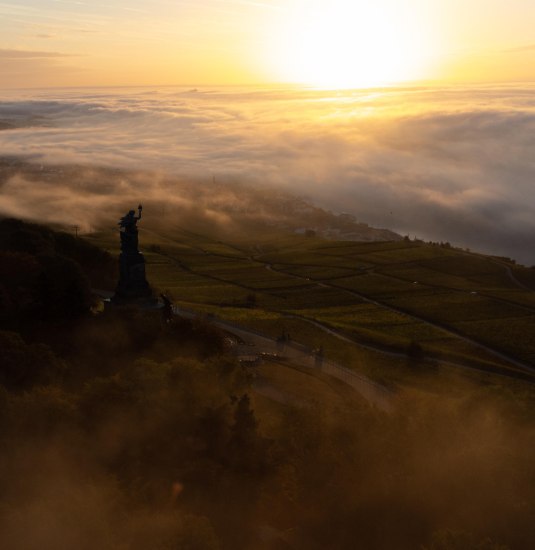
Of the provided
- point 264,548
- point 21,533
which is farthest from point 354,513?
point 21,533

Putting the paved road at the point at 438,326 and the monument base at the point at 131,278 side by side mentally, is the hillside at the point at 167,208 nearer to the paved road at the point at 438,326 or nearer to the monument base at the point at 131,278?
the paved road at the point at 438,326

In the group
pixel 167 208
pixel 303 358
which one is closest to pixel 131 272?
pixel 303 358

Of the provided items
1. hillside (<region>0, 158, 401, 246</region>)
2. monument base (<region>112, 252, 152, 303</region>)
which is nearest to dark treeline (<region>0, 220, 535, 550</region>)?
monument base (<region>112, 252, 152, 303</region>)

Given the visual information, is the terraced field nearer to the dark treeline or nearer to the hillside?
the dark treeline

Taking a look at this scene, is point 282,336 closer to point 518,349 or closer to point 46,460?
point 518,349

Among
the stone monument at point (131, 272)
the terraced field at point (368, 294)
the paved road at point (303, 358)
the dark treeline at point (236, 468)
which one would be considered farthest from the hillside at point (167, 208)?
the dark treeline at point (236, 468)

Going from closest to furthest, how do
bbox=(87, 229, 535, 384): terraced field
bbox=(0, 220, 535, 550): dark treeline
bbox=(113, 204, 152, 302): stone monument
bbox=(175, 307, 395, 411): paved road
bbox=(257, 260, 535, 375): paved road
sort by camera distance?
bbox=(0, 220, 535, 550): dark treeline
bbox=(175, 307, 395, 411): paved road
bbox=(113, 204, 152, 302): stone monument
bbox=(257, 260, 535, 375): paved road
bbox=(87, 229, 535, 384): terraced field

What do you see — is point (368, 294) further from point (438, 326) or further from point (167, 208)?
point (167, 208)
